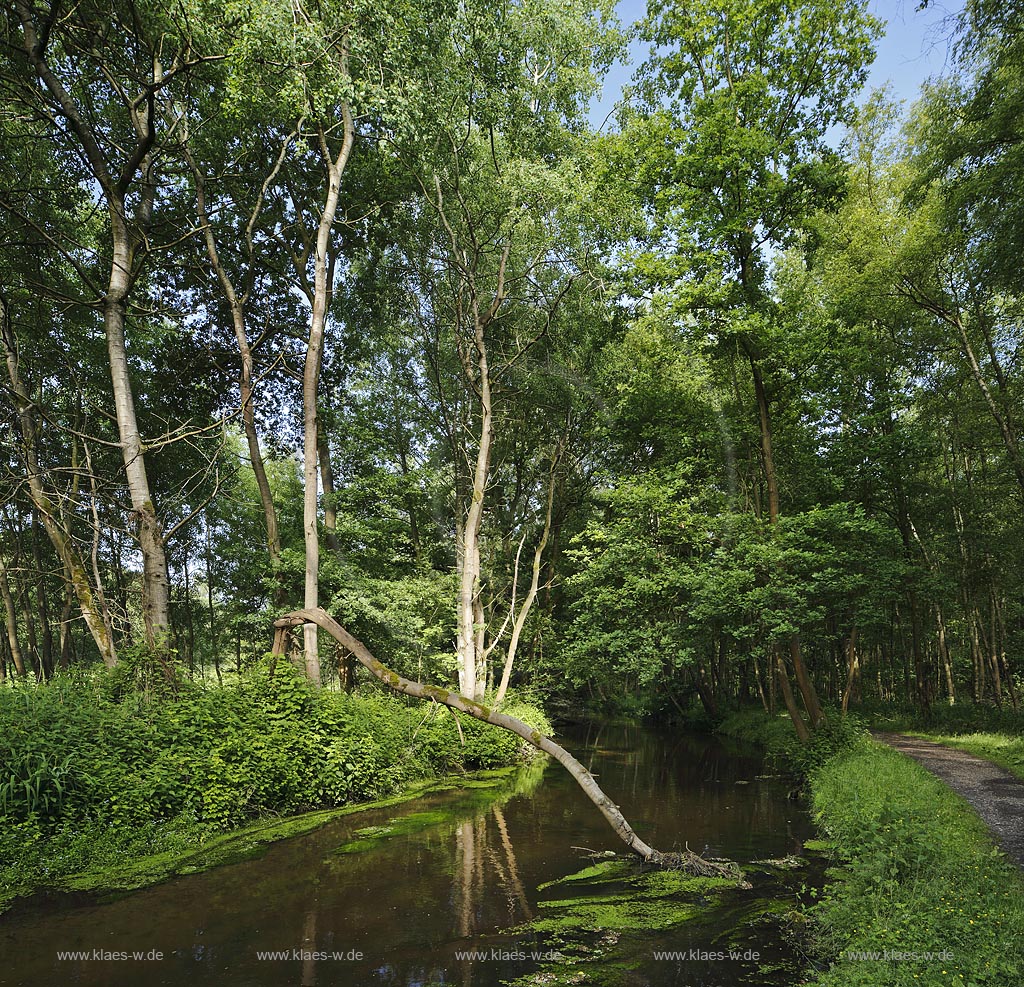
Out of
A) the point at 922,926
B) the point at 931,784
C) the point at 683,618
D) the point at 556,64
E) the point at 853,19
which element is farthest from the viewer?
the point at 556,64

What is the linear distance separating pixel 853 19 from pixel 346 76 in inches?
454

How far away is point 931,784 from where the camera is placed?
10156 mm

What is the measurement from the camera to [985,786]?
11.0 metres

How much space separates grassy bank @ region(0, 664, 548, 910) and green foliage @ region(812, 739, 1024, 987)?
519 centimetres

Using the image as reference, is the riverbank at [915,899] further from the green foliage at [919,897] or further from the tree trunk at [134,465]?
the tree trunk at [134,465]

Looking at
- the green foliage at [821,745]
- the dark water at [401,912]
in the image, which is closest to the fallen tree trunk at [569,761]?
the dark water at [401,912]

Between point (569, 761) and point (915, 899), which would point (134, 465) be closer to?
point (569, 761)

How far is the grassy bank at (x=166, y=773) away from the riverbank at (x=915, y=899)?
203 inches

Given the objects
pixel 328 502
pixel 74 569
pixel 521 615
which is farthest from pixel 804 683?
pixel 74 569

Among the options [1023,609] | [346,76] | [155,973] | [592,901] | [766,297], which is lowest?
[592,901]

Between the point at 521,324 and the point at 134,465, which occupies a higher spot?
the point at 521,324

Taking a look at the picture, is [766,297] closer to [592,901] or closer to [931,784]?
[931,784]

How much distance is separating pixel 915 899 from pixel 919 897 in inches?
2.1

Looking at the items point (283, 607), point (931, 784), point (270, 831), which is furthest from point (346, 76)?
point (931, 784)
